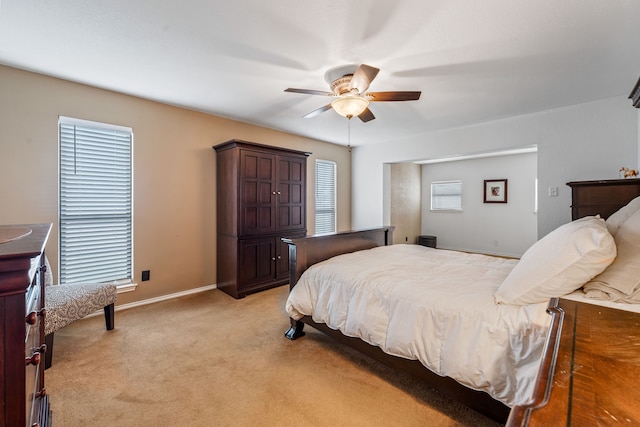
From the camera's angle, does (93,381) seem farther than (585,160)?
No

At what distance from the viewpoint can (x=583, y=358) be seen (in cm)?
65

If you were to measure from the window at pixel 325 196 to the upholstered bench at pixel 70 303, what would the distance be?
354 cm

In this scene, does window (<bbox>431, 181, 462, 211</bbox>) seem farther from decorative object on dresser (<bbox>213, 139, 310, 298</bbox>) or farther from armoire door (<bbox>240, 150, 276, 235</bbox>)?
armoire door (<bbox>240, 150, 276, 235</bbox>)

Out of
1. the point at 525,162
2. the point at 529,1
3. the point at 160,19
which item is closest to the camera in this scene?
the point at 529,1

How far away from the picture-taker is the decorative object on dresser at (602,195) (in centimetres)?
263

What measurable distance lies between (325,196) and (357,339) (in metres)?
3.81

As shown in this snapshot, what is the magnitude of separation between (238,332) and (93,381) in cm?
107

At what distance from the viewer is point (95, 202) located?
3066 millimetres

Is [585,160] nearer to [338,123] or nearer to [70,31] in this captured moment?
[338,123]

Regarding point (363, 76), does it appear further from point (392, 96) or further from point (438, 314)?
point (438, 314)

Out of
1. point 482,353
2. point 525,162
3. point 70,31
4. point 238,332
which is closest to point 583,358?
point 482,353

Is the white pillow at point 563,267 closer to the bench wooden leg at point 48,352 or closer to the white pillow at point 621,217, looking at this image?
the white pillow at point 621,217

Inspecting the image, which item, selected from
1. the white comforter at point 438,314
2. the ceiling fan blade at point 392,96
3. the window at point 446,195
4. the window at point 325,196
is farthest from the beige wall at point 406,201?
the white comforter at point 438,314

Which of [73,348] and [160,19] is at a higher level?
[160,19]
